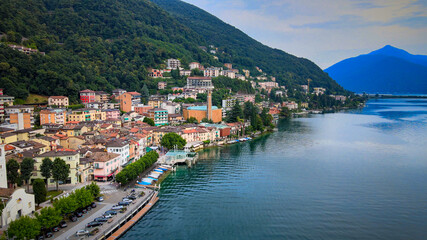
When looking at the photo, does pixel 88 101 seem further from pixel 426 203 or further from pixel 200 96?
pixel 426 203

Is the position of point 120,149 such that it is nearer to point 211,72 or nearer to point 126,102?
point 126,102

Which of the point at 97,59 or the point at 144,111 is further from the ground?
the point at 97,59

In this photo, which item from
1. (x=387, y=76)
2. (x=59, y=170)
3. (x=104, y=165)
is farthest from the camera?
(x=387, y=76)

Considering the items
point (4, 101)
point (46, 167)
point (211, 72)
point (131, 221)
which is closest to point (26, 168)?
point (46, 167)

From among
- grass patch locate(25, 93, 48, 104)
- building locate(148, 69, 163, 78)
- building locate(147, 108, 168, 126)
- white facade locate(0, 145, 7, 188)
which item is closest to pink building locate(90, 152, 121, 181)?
white facade locate(0, 145, 7, 188)

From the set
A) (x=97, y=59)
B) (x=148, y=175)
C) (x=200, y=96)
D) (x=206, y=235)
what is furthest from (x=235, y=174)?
(x=97, y=59)

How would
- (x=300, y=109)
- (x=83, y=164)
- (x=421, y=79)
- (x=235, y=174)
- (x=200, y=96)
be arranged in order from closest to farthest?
(x=83, y=164) < (x=235, y=174) < (x=200, y=96) < (x=300, y=109) < (x=421, y=79)

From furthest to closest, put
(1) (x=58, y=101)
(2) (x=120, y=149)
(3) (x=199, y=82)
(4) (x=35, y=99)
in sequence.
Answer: (3) (x=199, y=82)
(1) (x=58, y=101)
(4) (x=35, y=99)
(2) (x=120, y=149)
